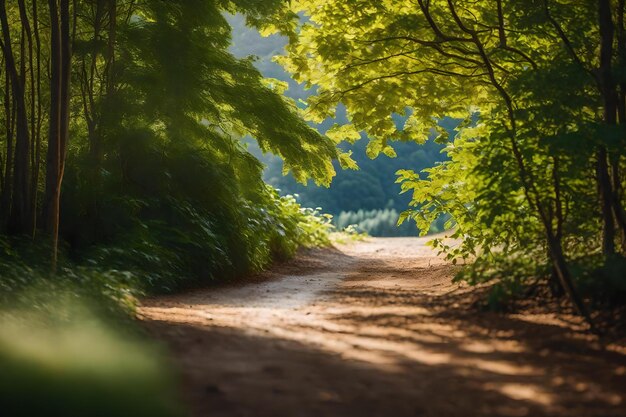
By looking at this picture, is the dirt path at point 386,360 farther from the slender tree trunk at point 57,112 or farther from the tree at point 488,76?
the slender tree trunk at point 57,112

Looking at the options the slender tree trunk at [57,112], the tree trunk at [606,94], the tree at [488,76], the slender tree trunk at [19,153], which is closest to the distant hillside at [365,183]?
the tree at [488,76]

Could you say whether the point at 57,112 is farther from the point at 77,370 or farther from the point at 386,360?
the point at 386,360

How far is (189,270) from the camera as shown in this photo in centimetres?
1033

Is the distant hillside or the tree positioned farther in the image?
the distant hillside

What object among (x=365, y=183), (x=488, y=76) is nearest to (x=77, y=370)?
(x=488, y=76)

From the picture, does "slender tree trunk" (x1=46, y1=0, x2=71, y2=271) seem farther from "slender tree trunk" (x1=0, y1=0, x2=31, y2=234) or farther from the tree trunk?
the tree trunk

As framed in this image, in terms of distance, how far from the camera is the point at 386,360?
4.81 metres

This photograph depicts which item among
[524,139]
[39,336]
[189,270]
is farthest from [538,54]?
[39,336]

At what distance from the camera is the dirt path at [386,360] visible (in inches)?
151

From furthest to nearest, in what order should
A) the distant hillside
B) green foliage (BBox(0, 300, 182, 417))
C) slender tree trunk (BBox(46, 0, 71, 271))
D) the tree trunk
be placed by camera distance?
the distant hillside < slender tree trunk (BBox(46, 0, 71, 271)) < the tree trunk < green foliage (BBox(0, 300, 182, 417))

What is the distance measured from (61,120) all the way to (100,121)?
284 cm

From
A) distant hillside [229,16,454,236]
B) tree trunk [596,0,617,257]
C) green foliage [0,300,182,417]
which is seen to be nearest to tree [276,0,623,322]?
tree trunk [596,0,617,257]

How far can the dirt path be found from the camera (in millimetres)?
3846

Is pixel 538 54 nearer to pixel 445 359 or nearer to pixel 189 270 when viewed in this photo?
pixel 445 359
